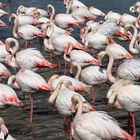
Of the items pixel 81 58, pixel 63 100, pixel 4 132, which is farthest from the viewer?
pixel 81 58

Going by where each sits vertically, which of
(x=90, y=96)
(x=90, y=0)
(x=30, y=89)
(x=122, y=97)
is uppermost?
(x=122, y=97)

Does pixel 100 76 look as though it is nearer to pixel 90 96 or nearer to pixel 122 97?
pixel 90 96

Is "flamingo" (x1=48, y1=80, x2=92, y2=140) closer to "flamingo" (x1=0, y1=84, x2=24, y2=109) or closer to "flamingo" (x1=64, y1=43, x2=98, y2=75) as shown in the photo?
"flamingo" (x1=0, y1=84, x2=24, y2=109)

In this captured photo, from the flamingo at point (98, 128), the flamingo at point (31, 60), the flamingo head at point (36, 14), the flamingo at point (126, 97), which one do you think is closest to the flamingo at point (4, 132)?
the flamingo at point (98, 128)

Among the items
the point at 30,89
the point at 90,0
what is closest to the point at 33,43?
the point at 30,89

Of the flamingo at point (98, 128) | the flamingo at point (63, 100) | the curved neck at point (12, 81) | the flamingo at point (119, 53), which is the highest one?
the flamingo at point (98, 128)

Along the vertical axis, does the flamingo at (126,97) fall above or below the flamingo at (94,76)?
above

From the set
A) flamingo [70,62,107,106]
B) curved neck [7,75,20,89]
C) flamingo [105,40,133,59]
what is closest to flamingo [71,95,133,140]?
flamingo [70,62,107,106]

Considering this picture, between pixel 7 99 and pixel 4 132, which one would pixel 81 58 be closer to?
pixel 7 99

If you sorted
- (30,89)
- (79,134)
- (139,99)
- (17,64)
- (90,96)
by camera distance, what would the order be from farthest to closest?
1. (17,64)
2. (90,96)
3. (30,89)
4. (139,99)
5. (79,134)

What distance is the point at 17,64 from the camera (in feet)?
47.6

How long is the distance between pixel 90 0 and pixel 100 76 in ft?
83.5

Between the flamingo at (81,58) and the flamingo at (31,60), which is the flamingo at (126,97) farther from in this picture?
the flamingo at (81,58)

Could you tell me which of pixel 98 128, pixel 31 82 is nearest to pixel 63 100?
pixel 31 82
